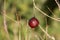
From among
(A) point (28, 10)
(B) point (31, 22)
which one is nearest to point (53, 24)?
(A) point (28, 10)

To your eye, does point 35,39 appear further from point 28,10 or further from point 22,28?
point 28,10

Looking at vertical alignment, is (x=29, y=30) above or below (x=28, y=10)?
above

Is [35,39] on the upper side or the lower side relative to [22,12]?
upper

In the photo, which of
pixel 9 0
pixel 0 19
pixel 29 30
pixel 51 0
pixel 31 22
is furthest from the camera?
pixel 9 0

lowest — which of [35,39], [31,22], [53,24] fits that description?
[53,24]

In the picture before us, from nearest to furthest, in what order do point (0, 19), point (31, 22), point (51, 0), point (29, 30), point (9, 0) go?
point (31, 22) → point (29, 30) → point (51, 0) → point (0, 19) → point (9, 0)

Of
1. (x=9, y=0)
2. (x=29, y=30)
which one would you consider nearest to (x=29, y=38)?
(x=29, y=30)

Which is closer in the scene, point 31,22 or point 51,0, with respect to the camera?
point 31,22

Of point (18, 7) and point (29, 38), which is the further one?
point (18, 7)

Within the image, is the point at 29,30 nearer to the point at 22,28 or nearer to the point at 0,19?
the point at 22,28
